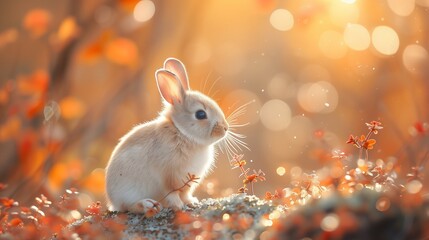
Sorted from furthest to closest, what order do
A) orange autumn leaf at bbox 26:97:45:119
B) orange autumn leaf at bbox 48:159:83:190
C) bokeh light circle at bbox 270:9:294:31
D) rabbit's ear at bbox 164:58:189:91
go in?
bokeh light circle at bbox 270:9:294:31 < orange autumn leaf at bbox 48:159:83:190 < orange autumn leaf at bbox 26:97:45:119 < rabbit's ear at bbox 164:58:189:91

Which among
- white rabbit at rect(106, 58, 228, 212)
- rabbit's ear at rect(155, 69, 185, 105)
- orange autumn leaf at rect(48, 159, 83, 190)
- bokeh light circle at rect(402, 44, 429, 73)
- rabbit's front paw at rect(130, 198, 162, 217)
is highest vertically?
bokeh light circle at rect(402, 44, 429, 73)

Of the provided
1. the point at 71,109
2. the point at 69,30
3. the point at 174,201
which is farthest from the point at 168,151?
the point at 71,109

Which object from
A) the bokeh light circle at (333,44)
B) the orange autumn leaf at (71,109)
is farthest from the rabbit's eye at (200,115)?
the bokeh light circle at (333,44)

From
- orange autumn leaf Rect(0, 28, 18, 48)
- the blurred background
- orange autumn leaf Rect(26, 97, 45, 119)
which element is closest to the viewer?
orange autumn leaf Rect(26, 97, 45, 119)

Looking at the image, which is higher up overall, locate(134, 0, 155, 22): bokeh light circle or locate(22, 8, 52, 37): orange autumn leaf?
locate(22, 8, 52, 37): orange autumn leaf

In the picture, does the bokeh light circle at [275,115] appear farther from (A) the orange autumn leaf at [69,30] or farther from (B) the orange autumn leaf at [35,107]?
(A) the orange autumn leaf at [69,30]

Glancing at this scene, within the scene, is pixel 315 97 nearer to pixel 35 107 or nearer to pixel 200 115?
pixel 35 107

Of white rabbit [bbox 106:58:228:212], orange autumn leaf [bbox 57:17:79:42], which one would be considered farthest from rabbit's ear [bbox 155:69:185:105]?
orange autumn leaf [bbox 57:17:79:42]

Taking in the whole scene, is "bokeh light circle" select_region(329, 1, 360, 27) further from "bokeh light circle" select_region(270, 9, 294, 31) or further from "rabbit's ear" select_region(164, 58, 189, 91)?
"rabbit's ear" select_region(164, 58, 189, 91)
